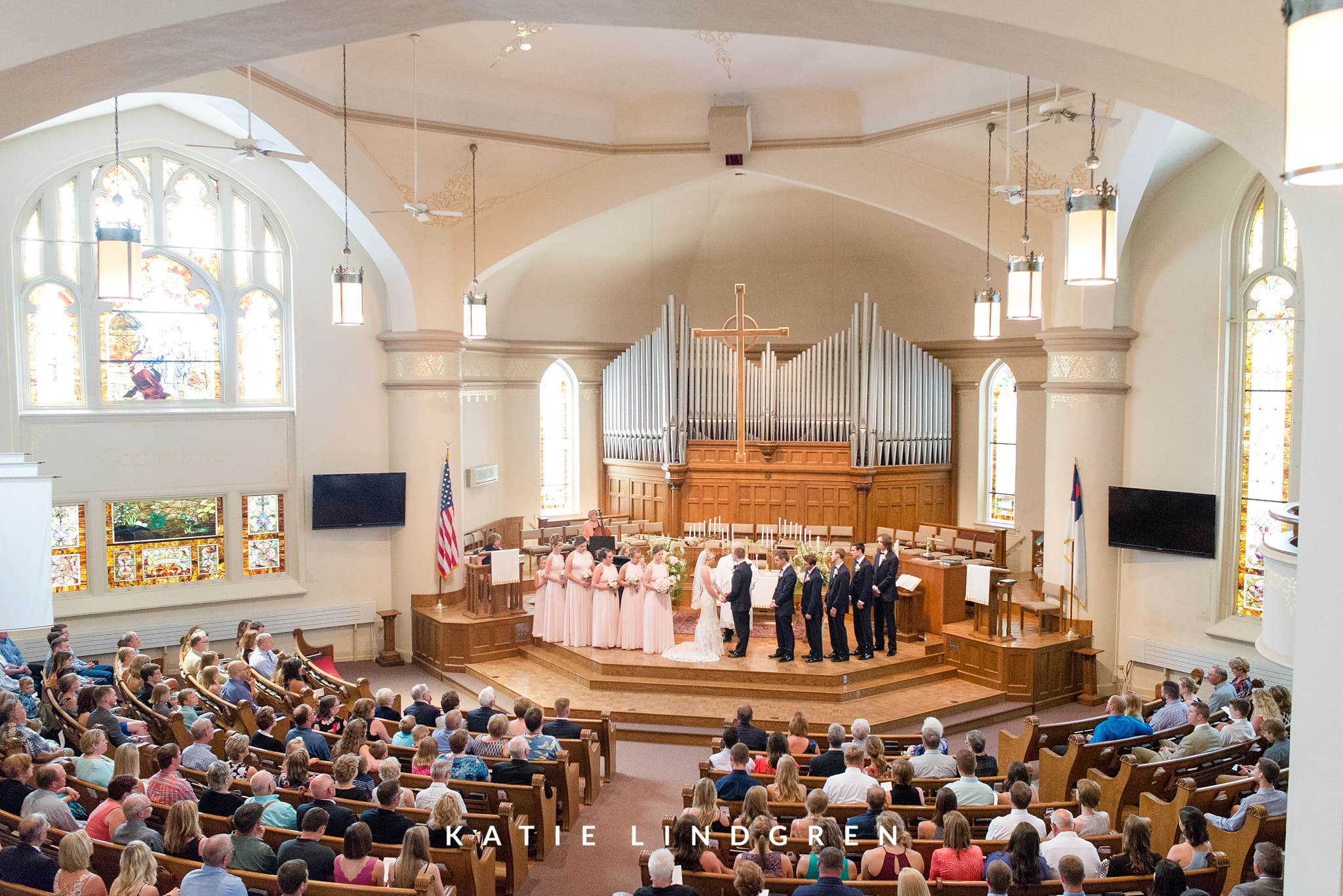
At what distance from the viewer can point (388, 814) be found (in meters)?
6.65

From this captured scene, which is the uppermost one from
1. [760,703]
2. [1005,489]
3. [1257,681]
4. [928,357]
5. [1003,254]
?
[1003,254]

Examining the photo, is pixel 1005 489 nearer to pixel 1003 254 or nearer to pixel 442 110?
pixel 1003 254

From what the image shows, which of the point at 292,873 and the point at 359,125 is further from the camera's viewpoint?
the point at 359,125

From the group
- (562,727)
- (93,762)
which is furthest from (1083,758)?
(93,762)

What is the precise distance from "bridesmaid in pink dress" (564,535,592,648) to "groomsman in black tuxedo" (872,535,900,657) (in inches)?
142

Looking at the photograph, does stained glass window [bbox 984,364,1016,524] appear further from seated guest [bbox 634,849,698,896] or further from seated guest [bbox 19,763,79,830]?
seated guest [bbox 19,763,79,830]

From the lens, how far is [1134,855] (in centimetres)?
598

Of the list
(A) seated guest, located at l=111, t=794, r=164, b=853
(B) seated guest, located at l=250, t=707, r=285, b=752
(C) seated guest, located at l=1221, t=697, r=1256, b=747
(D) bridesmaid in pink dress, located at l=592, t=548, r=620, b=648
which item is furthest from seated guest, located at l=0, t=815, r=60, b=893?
(C) seated guest, located at l=1221, t=697, r=1256, b=747

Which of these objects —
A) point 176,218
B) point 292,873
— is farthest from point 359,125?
point 292,873

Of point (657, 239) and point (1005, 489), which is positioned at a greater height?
point (657, 239)

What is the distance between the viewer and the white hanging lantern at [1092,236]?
4867mm

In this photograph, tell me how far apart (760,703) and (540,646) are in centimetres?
353

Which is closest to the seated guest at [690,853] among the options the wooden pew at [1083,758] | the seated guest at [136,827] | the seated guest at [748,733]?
the seated guest at [748,733]

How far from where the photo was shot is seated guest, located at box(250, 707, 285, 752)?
846 centimetres
